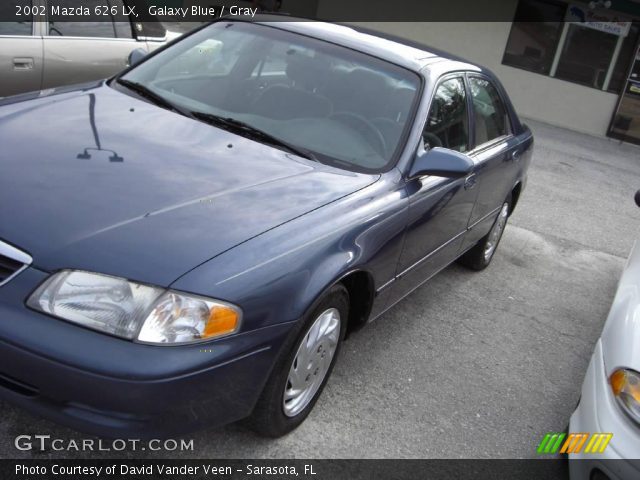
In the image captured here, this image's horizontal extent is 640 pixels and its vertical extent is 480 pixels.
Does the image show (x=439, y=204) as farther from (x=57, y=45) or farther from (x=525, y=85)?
(x=525, y=85)

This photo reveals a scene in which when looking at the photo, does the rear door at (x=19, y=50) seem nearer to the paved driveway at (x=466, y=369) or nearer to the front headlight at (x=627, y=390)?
the paved driveway at (x=466, y=369)

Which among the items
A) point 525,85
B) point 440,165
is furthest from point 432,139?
point 525,85

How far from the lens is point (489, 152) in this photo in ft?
15.1

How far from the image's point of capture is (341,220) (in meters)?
2.95

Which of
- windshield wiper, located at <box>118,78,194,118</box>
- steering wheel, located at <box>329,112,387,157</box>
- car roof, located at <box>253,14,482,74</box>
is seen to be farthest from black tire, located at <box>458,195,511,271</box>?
windshield wiper, located at <box>118,78,194,118</box>

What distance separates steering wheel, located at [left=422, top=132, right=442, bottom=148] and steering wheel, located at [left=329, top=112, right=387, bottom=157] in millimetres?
263

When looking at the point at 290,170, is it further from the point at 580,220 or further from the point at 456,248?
the point at 580,220

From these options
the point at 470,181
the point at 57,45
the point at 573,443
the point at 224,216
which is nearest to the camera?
the point at 224,216

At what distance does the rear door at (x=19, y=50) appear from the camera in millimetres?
5391

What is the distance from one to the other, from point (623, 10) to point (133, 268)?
16.1 meters

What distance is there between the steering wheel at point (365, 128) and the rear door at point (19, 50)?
3.14m

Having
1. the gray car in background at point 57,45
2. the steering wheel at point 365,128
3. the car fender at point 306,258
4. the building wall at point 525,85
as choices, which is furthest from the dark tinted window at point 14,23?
the building wall at point 525,85

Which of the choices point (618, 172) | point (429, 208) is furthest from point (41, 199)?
point (618, 172)

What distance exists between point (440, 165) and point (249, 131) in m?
0.95
